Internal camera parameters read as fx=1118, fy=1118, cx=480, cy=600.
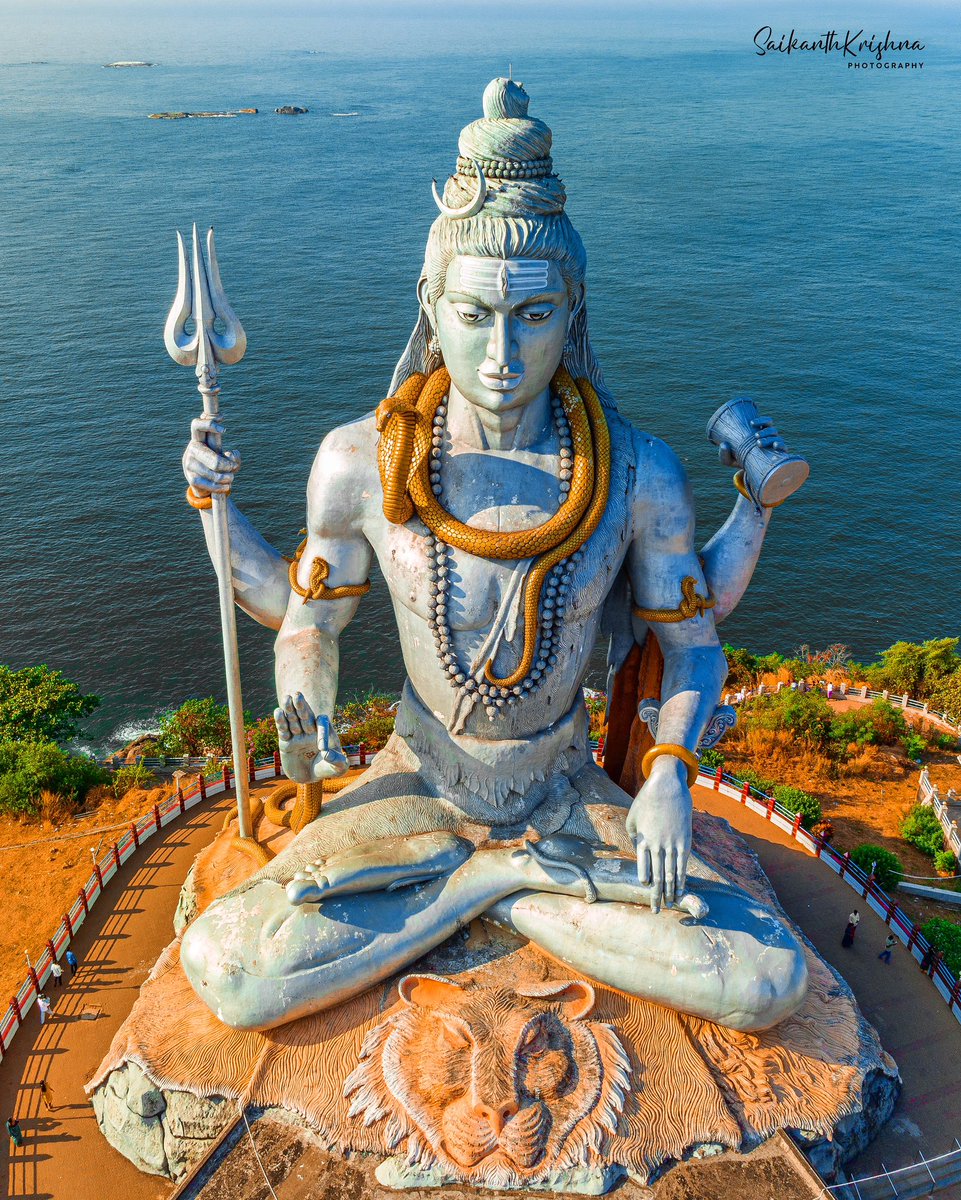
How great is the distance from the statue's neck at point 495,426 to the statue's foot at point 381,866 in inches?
124

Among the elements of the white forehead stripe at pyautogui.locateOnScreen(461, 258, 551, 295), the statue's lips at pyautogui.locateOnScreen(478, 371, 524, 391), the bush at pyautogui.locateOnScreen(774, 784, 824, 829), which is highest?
the white forehead stripe at pyautogui.locateOnScreen(461, 258, 551, 295)

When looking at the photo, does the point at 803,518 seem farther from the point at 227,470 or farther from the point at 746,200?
the point at 746,200

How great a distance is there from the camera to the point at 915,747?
1661 cm

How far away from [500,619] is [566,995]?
3.02m

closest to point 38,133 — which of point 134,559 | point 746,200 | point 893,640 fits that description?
point 746,200

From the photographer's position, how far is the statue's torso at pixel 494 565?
27.2 feet

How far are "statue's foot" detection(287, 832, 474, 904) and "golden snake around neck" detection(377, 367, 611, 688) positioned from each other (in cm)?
147

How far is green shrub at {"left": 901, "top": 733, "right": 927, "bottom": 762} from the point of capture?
1661cm

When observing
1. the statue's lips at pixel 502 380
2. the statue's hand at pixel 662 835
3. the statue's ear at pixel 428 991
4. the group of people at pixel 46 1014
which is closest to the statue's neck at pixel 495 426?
the statue's lips at pixel 502 380

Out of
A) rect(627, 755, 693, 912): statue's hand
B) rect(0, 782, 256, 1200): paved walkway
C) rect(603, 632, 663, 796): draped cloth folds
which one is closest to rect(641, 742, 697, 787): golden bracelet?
rect(627, 755, 693, 912): statue's hand

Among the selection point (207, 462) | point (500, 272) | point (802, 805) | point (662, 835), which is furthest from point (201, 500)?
point (802, 805)

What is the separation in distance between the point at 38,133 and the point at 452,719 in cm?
7628

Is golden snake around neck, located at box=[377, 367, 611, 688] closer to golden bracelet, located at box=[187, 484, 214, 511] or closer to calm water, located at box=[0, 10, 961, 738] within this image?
golden bracelet, located at box=[187, 484, 214, 511]

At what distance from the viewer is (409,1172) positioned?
7.84 m
